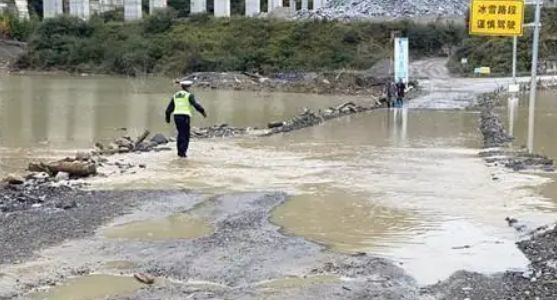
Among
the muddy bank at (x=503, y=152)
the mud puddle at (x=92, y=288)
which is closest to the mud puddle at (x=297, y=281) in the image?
the mud puddle at (x=92, y=288)

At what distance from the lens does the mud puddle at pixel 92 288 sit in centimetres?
739

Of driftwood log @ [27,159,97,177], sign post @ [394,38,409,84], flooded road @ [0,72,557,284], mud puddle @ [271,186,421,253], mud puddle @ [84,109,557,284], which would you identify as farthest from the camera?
sign post @ [394,38,409,84]

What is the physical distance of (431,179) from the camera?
14.3 m

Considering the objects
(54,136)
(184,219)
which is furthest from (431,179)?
(54,136)

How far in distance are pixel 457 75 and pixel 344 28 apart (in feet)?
65.0

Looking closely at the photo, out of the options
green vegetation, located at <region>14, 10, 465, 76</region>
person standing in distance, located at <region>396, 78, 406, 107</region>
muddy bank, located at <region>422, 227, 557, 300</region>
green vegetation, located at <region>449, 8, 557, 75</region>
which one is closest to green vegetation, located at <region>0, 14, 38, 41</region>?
green vegetation, located at <region>14, 10, 465, 76</region>

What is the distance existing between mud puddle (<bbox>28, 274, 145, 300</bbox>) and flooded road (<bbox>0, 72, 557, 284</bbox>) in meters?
2.48

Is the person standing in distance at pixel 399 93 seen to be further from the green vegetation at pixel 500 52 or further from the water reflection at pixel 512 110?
the green vegetation at pixel 500 52

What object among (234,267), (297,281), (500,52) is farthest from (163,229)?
(500,52)

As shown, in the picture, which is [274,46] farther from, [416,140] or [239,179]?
[239,179]

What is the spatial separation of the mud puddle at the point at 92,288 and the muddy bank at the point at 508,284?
9.02 ft

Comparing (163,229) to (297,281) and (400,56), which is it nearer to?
(297,281)

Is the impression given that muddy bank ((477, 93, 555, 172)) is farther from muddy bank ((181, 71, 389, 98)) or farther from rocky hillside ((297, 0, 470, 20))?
rocky hillside ((297, 0, 470, 20))

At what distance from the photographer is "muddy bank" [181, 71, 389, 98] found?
51656 mm
